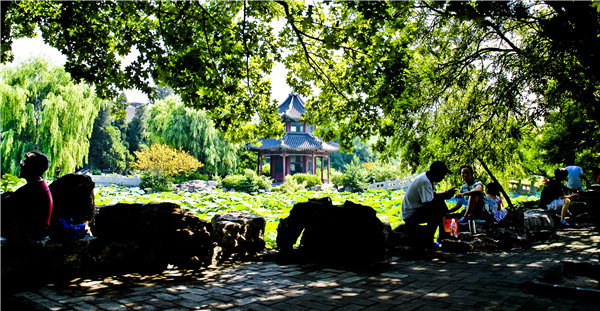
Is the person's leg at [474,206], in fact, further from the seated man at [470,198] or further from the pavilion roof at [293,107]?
the pavilion roof at [293,107]

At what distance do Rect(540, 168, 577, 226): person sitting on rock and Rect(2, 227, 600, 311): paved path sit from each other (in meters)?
3.74

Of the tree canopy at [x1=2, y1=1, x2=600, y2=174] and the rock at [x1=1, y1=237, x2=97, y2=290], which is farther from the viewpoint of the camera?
the tree canopy at [x1=2, y1=1, x2=600, y2=174]

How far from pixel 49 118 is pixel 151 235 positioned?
770 inches

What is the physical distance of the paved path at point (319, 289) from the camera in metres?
2.93

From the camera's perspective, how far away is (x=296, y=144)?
3397 centimetres

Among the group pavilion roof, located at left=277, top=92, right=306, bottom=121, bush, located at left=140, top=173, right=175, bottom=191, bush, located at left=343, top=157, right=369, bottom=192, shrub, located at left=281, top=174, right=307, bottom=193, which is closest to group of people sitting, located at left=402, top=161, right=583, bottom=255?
shrub, located at left=281, top=174, right=307, bottom=193

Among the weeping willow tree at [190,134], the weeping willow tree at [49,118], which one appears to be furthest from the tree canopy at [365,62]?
the weeping willow tree at [190,134]

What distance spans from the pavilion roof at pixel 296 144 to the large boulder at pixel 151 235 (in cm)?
2770

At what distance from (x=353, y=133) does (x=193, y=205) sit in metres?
7.16

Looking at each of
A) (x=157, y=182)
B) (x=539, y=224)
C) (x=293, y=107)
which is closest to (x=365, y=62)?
(x=539, y=224)

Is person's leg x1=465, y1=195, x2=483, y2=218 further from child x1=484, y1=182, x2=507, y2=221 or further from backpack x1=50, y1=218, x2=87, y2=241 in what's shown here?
backpack x1=50, y1=218, x2=87, y2=241

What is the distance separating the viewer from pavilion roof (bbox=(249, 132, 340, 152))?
1297 inches

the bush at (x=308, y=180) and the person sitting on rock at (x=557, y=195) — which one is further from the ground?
the bush at (x=308, y=180)

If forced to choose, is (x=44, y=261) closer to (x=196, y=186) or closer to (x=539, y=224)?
(x=539, y=224)
